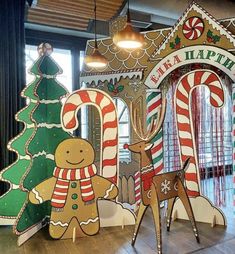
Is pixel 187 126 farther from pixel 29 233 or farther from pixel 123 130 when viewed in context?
pixel 29 233

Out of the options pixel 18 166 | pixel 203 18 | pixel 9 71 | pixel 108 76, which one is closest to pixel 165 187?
pixel 18 166

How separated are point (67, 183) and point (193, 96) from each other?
2.29m

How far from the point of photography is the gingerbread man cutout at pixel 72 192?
10.1 ft

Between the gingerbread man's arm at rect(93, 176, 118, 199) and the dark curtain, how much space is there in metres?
1.45

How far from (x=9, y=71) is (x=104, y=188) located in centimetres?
212

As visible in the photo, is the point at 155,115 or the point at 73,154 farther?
the point at 155,115

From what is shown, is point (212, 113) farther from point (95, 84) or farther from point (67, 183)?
point (67, 183)

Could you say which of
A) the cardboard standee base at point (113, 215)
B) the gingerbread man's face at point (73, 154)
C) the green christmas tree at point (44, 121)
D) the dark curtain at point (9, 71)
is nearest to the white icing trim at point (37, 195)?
the green christmas tree at point (44, 121)

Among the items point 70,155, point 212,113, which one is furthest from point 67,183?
point 212,113

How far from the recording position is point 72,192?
3119 mm

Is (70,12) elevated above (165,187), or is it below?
above

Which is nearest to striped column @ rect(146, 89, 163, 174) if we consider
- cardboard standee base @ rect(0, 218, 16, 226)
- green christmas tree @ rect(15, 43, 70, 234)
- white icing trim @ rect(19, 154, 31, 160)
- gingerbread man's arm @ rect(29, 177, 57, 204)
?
green christmas tree @ rect(15, 43, 70, 234)

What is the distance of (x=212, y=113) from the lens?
412 cm

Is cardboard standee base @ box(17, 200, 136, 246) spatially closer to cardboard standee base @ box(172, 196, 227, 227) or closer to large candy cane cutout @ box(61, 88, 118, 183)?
large candy cane cutout @ box(61, 88, 118, 183)
